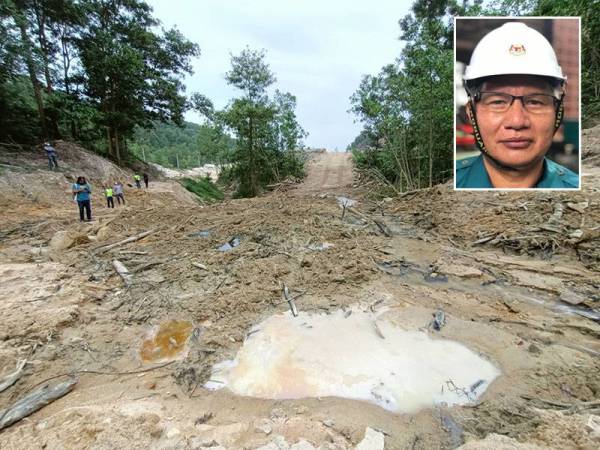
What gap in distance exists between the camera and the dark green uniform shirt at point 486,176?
3988mm

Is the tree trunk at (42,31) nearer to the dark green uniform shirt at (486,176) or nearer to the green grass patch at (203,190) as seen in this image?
the green grass patch at (203,190)

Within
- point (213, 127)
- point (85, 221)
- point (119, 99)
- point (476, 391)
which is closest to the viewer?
point (476, 391)

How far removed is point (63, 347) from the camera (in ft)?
11.1

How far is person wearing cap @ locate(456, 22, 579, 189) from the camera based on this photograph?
3.70 meters

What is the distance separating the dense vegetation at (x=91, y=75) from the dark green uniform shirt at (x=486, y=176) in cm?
1420

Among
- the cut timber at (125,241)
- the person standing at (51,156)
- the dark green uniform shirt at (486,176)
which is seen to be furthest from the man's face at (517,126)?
the person standing at (51,156)

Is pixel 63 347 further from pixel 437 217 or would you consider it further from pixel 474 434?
pixel 437 217

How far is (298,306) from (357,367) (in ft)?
4.56

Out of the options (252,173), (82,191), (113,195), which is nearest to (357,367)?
(82,191)

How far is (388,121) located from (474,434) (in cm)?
1221

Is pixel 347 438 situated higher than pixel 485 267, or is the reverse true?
pixel 485 267

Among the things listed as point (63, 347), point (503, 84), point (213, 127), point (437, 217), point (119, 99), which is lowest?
point (63, 347)

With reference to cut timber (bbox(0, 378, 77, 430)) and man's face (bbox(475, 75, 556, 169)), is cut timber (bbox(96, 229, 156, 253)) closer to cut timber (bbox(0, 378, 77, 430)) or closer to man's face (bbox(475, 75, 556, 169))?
cut timber (bbox(0, 378, 77, 430))

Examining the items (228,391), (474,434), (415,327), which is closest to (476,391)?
(474,434)
